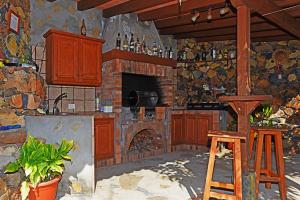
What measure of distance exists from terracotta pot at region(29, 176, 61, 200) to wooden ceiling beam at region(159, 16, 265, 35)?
424 cm

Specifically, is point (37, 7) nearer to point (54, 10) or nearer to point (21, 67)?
point (54, 10)

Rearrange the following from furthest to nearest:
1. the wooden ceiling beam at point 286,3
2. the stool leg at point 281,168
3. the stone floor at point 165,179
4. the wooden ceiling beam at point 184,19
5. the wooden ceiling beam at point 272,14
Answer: the wooden ceiling beam at point 184,19 → the wooden ceiling beam at point 286,3 → the wooden ceiling beam at point 272,14 → the stone floor at point 165,179 → the stool leg at point 281,168

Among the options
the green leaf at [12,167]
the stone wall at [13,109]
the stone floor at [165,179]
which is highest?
the stone wall at [13,109]

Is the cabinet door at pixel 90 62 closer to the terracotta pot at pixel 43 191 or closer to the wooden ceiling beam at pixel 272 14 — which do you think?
the terracotta pot at pixel 43 191

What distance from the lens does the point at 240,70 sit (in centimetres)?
301

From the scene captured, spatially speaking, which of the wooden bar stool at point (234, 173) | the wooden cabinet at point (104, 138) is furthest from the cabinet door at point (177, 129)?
the wooden bar stool at point (234, 173)

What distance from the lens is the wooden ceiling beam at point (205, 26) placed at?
4.92m

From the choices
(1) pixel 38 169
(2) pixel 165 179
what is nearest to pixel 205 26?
(2) pixel 165 179

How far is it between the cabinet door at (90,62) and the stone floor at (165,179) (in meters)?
1.50

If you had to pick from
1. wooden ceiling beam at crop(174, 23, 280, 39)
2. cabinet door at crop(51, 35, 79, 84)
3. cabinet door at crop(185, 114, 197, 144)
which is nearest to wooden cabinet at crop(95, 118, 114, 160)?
cabinet door at crop(51, 35, 79, 84)

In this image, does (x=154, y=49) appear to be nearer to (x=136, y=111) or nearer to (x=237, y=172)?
(x=136, y=111)

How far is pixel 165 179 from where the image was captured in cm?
355

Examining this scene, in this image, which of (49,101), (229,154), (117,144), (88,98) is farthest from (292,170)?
(49,101)

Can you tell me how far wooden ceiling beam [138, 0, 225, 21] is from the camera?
4.20 m
